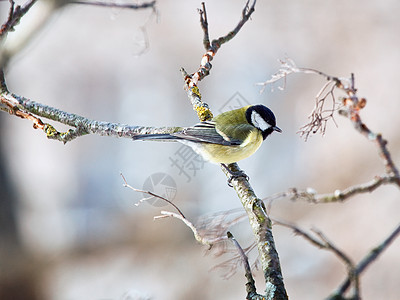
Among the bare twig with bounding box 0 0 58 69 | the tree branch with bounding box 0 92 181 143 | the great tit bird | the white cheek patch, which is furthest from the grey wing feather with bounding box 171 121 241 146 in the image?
the bare twig with bounding box 0 0 58 69

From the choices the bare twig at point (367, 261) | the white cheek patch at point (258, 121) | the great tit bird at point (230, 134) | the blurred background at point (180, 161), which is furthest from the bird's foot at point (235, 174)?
the blurred background at point (180, 161)

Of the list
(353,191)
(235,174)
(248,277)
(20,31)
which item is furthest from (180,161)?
(353,191)

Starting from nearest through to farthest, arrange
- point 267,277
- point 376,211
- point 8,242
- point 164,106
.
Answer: point 267,277 → point 376,211 → point 8,242 → point 164,106

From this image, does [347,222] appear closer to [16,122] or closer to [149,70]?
[149,70]

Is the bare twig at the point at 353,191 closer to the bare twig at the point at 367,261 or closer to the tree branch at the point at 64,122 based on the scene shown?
the bare twig at the point at 367,261

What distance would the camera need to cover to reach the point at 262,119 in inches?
67.4

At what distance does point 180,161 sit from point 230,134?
1.33 metres

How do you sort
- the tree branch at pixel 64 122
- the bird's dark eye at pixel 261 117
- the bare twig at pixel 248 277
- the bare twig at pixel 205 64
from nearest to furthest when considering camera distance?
1. the bare twig at pixel 248 277
2. the tree branch at pixel 64 122
3. the bare twig at pixel 205 64
4. the bird's dark eye at pixel 261 117

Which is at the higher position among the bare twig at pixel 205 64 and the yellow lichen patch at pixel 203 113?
the bare twig at pixel 205 64

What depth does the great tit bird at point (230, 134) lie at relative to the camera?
1.54 metres

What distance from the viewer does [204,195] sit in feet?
10.3

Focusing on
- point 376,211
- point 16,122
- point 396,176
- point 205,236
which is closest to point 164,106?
point 16,122

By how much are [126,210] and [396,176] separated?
2.85 m

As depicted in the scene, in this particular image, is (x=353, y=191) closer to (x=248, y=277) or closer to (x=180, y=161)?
(x=248, y=277)
